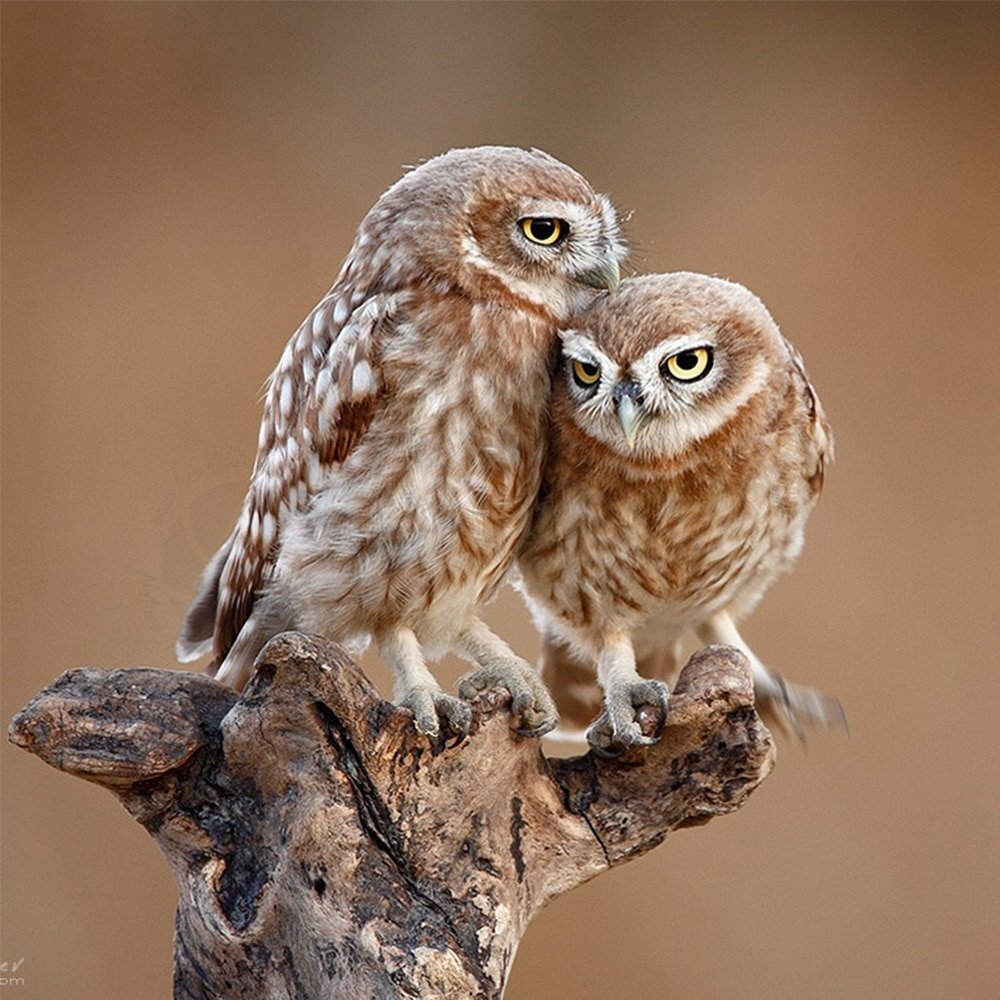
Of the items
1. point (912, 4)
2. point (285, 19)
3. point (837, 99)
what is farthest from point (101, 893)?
point (912, 4)

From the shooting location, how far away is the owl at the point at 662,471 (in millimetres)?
1825

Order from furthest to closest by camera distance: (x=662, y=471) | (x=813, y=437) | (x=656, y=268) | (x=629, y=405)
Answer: (x=656, y=268) → (x=813, y=437) → (x=662, y=471) → (x=629, y=405)

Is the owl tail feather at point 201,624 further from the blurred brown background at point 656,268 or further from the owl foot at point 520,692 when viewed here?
the blurred brown background at point 656,268

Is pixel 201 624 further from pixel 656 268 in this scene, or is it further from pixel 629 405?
pixel 656 268

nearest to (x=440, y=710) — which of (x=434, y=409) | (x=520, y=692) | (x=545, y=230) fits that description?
(x=520, y=692)

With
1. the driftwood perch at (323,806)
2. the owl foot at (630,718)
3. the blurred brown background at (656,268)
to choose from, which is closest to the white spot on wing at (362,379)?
the driftwood perch at (323,806)

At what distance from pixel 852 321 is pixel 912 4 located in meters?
0.70

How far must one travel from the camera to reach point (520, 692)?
73.5 inches

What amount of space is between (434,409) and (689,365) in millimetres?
327

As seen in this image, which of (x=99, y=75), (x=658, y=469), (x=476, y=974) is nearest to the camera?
(x=476, y=974)

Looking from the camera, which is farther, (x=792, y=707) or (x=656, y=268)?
(x=656, y=268)

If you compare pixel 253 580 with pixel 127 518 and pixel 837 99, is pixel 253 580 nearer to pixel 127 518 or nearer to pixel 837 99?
pixel 127 518

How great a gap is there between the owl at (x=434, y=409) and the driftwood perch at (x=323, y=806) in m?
0.11

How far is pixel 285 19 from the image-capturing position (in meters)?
3.18
